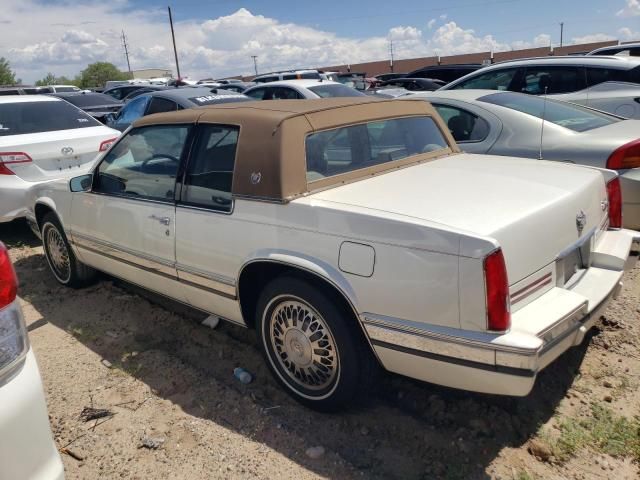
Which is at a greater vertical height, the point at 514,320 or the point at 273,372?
the point at 514,320

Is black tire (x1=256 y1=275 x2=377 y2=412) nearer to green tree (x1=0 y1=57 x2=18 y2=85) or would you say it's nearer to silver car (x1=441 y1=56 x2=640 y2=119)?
Answer: silver car (x1=441 y1=56 x2=640 y2=119)

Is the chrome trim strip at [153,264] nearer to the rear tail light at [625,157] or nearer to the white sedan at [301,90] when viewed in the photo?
the rear tail light at [625,157]

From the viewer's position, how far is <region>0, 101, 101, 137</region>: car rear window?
6.70m

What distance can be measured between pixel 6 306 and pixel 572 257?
2561 mm

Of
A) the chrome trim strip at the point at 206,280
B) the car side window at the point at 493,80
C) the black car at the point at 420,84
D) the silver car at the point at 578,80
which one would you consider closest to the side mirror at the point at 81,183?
the chrome trim strip at the point at 206,280

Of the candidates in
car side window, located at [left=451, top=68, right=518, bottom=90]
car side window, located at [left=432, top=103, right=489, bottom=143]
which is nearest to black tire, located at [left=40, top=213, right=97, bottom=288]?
car side window, located at [left=432, top=103, right=489, bottom=143]

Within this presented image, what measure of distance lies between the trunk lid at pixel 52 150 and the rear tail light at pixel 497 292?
5.58 m

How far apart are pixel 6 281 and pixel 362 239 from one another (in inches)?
56.4

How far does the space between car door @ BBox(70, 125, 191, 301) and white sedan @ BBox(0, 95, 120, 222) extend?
2.11 m

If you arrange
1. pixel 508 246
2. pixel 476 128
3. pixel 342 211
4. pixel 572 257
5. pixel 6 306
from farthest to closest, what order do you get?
1. pixel 476 128
2. pixel 572 257
3. pixel 342 211
4. pixel 508 246
5. pixel 6 306

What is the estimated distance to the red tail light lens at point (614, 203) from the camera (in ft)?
11.1

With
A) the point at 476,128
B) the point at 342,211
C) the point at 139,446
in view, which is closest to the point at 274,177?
the point at 342,211

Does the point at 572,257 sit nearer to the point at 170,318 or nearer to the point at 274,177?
the point at 274,177

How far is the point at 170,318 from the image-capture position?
4371 mm
